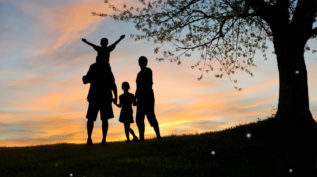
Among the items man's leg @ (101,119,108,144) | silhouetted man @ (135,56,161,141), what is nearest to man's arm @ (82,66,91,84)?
man's leg @ (101,119,108,144)

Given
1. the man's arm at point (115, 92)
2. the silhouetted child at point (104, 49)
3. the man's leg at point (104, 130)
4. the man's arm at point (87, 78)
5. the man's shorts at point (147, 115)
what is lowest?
the man's leg at point (104, 130)

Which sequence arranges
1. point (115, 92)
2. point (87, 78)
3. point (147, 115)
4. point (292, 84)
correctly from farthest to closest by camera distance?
1. point (292, 84)
2. point (147, 115)
3. point (115, 92)
4. point (87, 78)

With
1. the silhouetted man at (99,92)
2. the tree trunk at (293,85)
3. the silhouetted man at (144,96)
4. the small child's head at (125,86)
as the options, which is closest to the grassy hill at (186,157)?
the tree trunk at (293,85)

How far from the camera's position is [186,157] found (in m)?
15.6

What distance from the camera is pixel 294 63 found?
2058 centimetres

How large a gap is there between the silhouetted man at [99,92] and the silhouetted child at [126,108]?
1.75 metres

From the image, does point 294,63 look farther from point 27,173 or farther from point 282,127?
point 27,173

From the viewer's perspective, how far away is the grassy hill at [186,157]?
13.9 metres

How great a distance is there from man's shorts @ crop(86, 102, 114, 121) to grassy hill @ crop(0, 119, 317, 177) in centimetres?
129

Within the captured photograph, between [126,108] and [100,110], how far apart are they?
2.25 m

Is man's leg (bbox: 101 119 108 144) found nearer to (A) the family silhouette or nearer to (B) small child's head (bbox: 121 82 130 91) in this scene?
(A) the family silhouette

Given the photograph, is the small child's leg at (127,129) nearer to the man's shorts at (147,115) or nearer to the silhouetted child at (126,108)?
the silhouetted child at (126,108)

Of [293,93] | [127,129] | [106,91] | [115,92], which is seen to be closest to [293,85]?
[293,93]

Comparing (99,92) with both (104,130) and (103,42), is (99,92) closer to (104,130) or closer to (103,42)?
(104,130)
